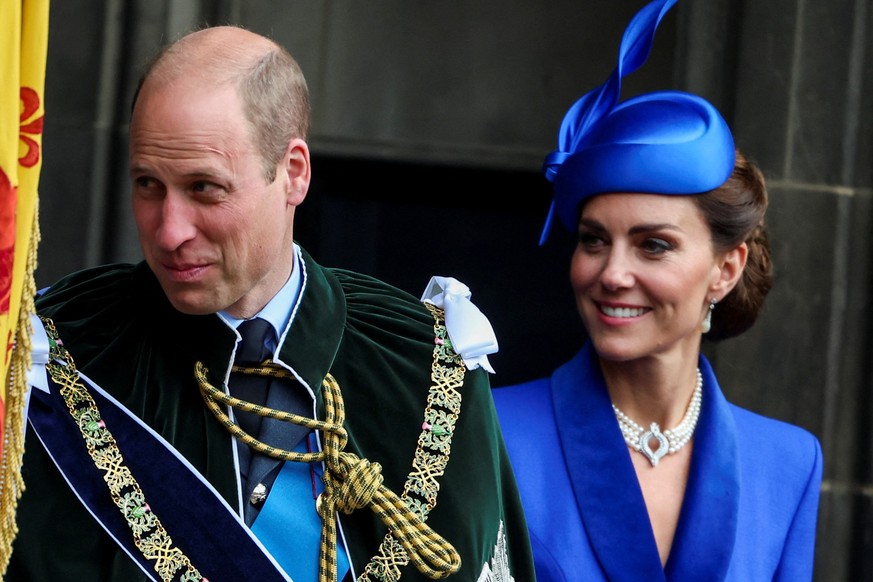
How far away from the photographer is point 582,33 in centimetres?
441

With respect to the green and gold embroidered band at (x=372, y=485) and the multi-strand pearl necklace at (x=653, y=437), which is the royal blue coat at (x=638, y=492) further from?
the green and gold embroidered band at (x=372, y=485)

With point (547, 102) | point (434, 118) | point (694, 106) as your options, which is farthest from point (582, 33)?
point (694, 106)

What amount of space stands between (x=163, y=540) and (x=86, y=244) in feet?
6.42

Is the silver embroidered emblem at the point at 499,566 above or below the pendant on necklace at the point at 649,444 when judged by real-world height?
below

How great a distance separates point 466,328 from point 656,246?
2.56 feet

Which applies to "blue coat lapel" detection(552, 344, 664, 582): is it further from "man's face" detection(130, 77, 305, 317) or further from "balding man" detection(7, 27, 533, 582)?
"man's face" detection(130, 77, 305, 317)

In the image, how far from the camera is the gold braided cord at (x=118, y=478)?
2111mm

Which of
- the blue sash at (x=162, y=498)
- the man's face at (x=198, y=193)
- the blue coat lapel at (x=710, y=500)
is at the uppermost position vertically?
the man's face at (x=198, y=193)

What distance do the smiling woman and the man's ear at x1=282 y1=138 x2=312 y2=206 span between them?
3.33 ft

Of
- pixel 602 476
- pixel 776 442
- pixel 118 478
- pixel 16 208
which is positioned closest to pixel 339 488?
pixel 118 478

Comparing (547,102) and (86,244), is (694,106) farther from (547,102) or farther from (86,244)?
(86,244)

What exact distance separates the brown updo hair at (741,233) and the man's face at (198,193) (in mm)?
1336

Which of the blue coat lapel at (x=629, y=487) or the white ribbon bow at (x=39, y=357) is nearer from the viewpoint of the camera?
the white ribbon bow at (x=39, y=357)

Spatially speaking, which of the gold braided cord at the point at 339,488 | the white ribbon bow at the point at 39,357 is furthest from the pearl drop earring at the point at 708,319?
the white ribbon bow at the point at 39,357
